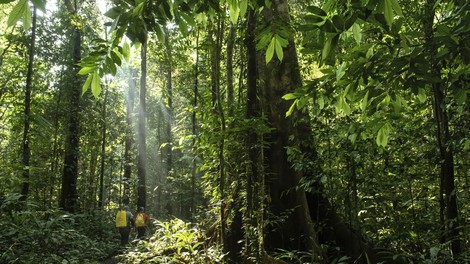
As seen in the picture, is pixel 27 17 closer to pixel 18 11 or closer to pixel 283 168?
pixel 18 11

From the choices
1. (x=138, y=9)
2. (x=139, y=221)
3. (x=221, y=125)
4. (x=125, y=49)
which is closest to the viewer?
(x=138, y=9)

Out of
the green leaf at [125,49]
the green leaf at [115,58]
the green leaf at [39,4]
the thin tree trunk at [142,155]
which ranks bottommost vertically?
the green leaf at [39,4]

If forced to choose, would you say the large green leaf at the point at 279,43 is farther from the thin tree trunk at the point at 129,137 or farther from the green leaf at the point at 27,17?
the thin tree trunk at the point at 129,137

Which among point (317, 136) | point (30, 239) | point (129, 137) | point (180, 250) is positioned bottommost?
point (180, 250)

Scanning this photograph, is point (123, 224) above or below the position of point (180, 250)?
above

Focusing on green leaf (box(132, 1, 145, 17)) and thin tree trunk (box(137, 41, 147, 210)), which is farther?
thin tree trunk (box(137, 41, 147, 210))

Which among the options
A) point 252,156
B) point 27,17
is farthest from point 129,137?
point 27,17

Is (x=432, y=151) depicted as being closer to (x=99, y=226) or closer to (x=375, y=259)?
(x=375, y=259)

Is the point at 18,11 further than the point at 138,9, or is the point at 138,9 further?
the point at 138,9

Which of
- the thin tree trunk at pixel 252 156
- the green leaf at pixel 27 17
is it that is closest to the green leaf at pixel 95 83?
the green leaf at pixel 27 17

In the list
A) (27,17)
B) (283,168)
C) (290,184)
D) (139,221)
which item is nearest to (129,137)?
(139,221)

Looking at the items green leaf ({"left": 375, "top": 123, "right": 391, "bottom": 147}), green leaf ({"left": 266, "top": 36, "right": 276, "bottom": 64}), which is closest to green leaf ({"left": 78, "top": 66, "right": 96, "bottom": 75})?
green leaf ({"left": 266, "top": 36, "right": 276, "bottom": 64})

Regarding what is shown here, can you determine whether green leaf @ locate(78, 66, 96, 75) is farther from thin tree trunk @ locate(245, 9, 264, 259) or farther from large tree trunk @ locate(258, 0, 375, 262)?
large tree trunk @ locate(258, 0, 375, 262)

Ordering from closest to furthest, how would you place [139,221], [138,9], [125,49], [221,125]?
[138,9], [125,49], [221,125], [139,221]
